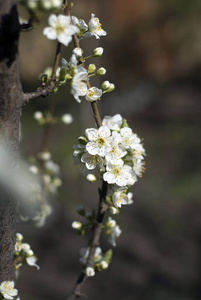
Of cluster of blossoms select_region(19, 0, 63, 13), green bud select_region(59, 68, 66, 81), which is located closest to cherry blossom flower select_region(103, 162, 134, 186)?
green bud select_region(59, 68, 66, 81)

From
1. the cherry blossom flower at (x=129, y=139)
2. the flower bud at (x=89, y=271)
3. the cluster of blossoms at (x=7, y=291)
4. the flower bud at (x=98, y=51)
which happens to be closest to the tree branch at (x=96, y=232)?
the flower bud at (x=89, y=271)

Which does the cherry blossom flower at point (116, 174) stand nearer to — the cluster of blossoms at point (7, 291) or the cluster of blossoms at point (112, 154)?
the cluster of blossoms at point (112, 154)

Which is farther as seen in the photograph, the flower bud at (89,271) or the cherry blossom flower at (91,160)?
the flower bud at (89,271)

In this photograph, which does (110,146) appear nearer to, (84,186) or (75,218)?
(75,218)

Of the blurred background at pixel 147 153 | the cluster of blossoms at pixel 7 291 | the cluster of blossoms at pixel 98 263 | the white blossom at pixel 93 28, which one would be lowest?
the cluster of blossoms at pixel 7 291

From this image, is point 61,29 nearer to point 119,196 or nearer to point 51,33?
point 51,33

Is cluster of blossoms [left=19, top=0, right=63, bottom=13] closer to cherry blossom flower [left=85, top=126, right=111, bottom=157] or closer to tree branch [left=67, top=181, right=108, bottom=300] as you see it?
cherry blossom flower [left=85, top=126, right=111, bottom=157]
